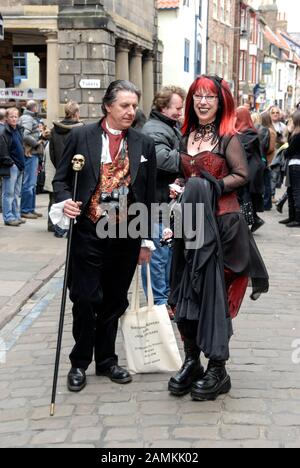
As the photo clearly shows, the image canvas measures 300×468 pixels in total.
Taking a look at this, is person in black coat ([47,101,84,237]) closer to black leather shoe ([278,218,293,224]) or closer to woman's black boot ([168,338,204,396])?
black leather shoe ([278,218,293,224])

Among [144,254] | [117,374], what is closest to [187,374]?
[117,374]

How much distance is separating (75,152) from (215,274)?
1.16 meters

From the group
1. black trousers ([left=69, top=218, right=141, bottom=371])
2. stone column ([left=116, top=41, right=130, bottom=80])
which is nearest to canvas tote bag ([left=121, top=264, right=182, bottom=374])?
black trousers ([left=69, top=218, right=141, bottom=371])

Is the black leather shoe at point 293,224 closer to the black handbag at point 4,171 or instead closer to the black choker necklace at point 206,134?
the black handbag at point 4,171

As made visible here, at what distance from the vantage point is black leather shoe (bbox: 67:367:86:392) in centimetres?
434

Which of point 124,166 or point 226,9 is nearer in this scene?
point 124,166

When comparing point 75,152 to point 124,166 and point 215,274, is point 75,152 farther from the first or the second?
point 215,274

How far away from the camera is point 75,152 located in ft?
13.7

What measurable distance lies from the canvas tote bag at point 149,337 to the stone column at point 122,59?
16.5 m

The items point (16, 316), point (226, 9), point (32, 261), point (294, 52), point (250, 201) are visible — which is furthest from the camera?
point (294, 52)

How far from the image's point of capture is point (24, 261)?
834 cm

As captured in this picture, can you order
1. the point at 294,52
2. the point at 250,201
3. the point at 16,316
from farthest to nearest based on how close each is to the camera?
the point at 294,52
the point at 16,316
the point at 250,201

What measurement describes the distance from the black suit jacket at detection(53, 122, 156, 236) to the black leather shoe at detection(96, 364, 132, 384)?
1.10 meters

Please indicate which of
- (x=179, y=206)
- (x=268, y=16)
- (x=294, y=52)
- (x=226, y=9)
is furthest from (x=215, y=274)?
(x=294, y=52)
